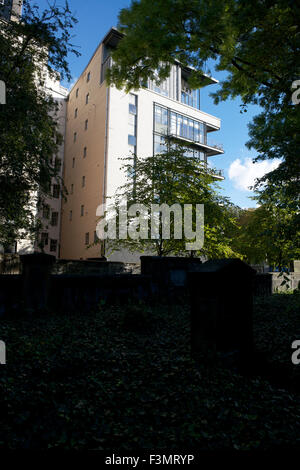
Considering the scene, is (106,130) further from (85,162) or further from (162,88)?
(162,88)

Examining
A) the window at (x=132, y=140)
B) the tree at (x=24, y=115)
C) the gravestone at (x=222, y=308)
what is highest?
the window at (x=132, y=140)

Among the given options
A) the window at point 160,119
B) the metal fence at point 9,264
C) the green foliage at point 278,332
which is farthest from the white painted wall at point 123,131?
the green foliage at point 278,332

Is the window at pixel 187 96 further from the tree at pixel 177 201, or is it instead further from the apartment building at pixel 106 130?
the tree at pixel 177 201

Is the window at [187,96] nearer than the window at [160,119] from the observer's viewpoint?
No

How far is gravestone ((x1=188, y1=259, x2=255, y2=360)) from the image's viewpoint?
215 inches

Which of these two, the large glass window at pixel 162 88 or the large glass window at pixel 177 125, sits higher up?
the large glass window at pixel 162 88

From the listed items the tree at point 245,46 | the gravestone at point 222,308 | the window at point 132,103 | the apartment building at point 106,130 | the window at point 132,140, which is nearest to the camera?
the gravestone at point 222,308

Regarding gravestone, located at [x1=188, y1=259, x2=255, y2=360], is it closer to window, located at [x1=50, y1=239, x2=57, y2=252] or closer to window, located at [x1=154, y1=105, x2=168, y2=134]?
window, located at [x1=154, y1=105, x2=168, y2=134]

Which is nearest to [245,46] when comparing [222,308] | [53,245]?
[222,308]

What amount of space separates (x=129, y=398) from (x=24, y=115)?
1086 centimetres

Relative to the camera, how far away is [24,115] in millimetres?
11016

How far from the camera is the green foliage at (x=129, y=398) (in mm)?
3256

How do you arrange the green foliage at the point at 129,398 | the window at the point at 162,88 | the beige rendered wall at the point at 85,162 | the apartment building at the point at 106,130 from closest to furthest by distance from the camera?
1. the green foliage at the point at 129,398
2. the apartment building at the point at 106,130
3. the beige rendered wall at the point at 85,162
4. the window at the point at 162,88

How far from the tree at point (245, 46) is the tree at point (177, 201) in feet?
23.5
